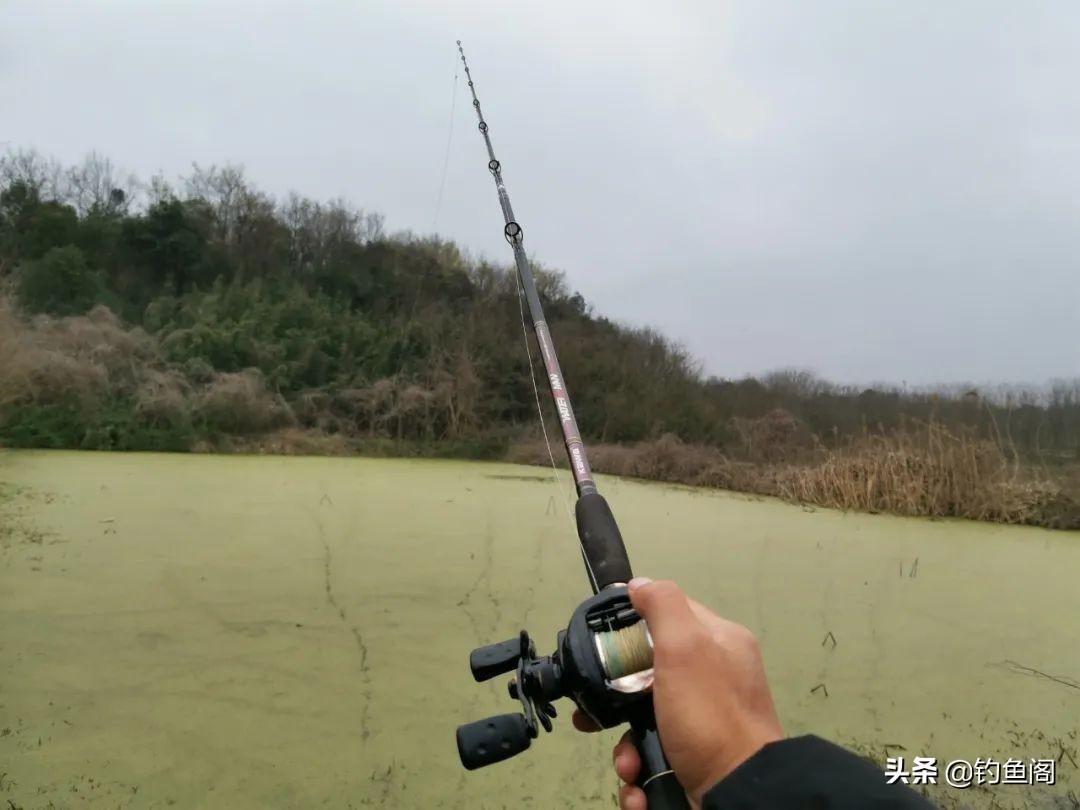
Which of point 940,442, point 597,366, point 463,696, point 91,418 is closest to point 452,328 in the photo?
point 597,366

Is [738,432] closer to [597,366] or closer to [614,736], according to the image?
[597,366]

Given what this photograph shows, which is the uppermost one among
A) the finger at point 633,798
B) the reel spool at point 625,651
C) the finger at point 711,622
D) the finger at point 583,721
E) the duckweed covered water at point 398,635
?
the finger at point 711,622

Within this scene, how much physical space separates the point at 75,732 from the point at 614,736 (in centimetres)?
156

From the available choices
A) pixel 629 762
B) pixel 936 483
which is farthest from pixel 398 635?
pixel 936 483

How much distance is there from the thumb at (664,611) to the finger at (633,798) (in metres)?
0.15

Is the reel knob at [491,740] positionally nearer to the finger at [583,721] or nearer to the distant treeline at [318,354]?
the finger at [583,721]

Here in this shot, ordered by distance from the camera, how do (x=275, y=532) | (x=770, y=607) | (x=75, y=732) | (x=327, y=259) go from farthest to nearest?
1. (x=327, y=259)
2. (x=275, y=532)
3. (x=770, y=607)
4. (x=75, y=732)

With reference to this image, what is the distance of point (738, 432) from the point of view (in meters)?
11.9

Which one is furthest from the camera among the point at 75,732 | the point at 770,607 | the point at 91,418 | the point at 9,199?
the point at 9,199

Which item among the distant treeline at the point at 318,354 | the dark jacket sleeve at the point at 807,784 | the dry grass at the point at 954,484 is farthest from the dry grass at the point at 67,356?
the dark jacket sleeve at the point at 807,784

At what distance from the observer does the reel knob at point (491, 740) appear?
746 millimetres

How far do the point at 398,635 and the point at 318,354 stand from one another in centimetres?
1053

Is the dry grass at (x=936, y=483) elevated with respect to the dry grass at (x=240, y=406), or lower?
lower

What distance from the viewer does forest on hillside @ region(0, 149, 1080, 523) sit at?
7.67 metres
